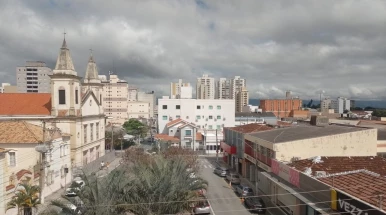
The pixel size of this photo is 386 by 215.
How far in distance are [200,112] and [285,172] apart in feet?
160

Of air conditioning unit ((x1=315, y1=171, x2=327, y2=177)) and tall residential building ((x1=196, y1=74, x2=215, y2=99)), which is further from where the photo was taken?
tall residential building ((x1=196, y1=74, x2=215, y2=99))

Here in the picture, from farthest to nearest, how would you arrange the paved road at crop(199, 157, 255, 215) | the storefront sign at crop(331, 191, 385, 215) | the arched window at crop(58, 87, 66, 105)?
the arched window at crop(58, 87, 66, 105)
the paved road at crop(199, 157, 255, 215)
the storefront sign at crop(331, 191, 385, 215)

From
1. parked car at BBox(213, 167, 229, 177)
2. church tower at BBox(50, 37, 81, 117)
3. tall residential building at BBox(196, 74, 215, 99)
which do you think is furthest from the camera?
tall residential building at BBox(196, 74, 215, 99)

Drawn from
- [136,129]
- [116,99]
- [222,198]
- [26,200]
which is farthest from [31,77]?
[26,200]

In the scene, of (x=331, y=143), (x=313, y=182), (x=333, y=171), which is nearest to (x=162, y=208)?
(x=313, y=182)

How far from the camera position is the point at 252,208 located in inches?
880

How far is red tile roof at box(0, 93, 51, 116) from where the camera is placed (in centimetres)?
Result: 4053

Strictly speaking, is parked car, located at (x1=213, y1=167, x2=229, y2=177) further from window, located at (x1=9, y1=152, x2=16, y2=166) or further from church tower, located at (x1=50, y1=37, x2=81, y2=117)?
window, located at (x1=9, y1=152, x2=16, y2=166)

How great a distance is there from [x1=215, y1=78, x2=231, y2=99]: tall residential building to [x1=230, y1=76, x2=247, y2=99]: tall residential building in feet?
7.86

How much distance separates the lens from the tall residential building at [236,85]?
5541 inches

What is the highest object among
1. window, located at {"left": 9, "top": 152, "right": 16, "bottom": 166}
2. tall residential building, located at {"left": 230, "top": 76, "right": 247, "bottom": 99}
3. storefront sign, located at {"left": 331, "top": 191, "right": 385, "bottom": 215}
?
tall residential building, located at {"left": 230, "top": 76, "right": 247, "bottom": 99}

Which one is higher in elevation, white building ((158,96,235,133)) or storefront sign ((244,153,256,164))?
white building ((158,96,235,133))

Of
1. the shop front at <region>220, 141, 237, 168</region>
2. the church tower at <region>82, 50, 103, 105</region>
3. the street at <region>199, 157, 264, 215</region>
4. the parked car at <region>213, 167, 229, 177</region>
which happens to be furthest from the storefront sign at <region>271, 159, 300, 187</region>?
the church tower at <region>82, 50, 103, 105</region>

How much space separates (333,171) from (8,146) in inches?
1035
